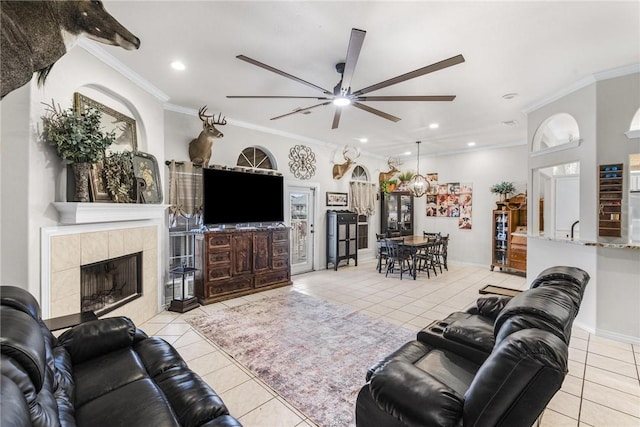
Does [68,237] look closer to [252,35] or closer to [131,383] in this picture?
[131,383]

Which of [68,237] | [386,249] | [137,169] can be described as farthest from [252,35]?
[386,249]

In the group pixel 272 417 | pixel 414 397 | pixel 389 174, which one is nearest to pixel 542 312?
pixel 414 397

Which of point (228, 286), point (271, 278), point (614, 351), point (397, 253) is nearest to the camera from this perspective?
point (614, 351)

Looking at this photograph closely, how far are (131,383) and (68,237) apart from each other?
5.82 feet

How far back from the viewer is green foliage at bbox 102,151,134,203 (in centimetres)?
306

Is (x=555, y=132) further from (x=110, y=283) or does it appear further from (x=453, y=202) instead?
(x=110, y=283)

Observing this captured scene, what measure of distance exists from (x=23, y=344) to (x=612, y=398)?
3.79 meters

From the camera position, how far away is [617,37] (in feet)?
8.61

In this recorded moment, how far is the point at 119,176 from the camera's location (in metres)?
3.20

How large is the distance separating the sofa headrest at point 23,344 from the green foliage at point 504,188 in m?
7.61

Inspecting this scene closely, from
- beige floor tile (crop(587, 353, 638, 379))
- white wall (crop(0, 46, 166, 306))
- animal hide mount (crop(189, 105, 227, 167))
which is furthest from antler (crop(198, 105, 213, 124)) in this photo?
beige floor tile (crop(587, 353, 638, 379))

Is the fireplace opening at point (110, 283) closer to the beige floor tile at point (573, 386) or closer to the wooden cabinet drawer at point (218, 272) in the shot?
the wooden cabinet drawer at point (218, 272)

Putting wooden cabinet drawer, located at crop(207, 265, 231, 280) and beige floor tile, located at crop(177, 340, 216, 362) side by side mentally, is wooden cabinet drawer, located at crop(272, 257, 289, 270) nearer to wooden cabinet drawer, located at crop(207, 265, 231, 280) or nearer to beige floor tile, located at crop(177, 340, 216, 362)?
wooden cabinet drawer, located at crop(207, 265, 231, 280)

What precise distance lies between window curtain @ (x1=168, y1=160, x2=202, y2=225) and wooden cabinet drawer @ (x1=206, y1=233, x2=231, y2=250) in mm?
491
